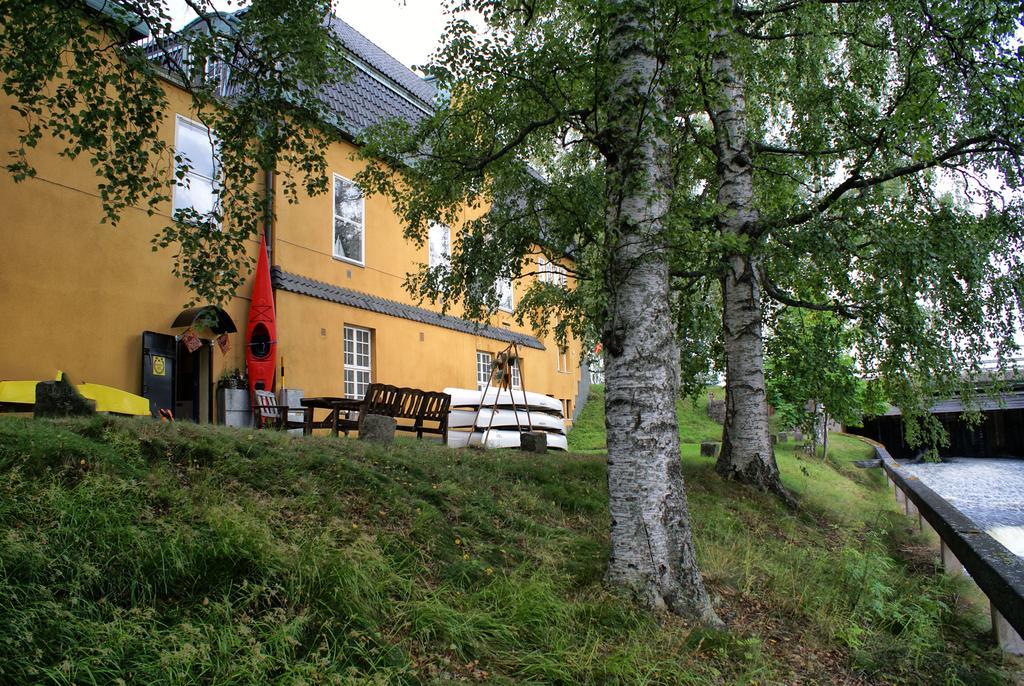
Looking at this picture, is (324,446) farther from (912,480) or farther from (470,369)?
(470,369)

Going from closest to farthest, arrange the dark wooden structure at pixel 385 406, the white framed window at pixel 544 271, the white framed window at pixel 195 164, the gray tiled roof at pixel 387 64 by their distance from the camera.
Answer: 1. the dark wooden structure at pixel 385 406
2. the white framed window at pixel 544 271
3. the white framed window at pixel 195 164
4. the gray tiled roof at pixel 387 64

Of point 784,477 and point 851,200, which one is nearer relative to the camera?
point 851,200

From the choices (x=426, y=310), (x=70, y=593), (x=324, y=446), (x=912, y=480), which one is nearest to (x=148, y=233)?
(x=324, y=446)

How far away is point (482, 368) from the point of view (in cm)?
2130

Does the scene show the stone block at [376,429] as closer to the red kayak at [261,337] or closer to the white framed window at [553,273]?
the white framed window at [553,273]

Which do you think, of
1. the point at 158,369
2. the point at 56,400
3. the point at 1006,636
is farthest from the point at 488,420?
the point at 1006,636

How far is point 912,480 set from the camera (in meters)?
12.5

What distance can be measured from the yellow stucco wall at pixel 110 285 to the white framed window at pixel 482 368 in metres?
4.73

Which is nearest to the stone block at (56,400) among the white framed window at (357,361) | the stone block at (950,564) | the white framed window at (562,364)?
the white framed window at (357,361)

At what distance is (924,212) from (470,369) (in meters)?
12.4

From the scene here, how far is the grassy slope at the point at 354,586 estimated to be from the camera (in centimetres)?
350

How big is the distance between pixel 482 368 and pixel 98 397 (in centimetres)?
1259

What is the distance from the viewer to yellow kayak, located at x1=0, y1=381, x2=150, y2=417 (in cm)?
916

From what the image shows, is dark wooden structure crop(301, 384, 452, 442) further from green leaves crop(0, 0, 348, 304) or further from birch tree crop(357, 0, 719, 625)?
birch tree crop(357, 0, 719, 625)
